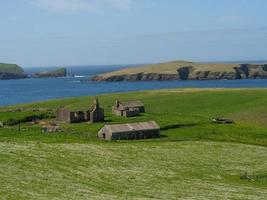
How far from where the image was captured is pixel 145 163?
66188 millimetres

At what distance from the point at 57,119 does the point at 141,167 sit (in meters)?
57.1

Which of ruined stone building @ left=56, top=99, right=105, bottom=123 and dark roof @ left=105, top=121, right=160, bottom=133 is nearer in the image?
dark roof @ left=105, top=121, right=160, bottom=133

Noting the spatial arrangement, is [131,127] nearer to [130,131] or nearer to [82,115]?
[130,131]

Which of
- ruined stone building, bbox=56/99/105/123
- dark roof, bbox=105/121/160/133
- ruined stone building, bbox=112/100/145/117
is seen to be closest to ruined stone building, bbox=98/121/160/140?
dark roof, bbox=105/121/160/133

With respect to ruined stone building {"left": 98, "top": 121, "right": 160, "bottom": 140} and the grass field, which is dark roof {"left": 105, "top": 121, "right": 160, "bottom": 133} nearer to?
ruined stone building {"left": 98, "top": 121, "right": 160, "bottom": 140}

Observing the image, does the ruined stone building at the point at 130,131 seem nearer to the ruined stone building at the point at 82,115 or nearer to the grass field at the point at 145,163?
the grass field at the point at 145,163

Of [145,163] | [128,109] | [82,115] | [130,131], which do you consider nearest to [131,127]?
[130,131]

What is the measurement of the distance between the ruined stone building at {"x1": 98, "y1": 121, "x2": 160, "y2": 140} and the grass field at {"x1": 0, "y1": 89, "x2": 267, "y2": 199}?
2061mm

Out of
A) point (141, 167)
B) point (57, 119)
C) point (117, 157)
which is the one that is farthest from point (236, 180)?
point (57, 119)

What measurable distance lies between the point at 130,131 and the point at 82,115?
25214mm

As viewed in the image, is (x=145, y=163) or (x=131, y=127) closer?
(x=145, y=163)

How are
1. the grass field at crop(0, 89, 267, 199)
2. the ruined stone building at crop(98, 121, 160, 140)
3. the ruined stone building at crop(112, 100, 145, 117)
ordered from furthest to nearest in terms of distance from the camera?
the ruined stone building at crop(112, 100, 145, 117)
the ruined stone building at crop(98, 121, 160, 140)
the grass field at crop(0, 89, 267, 199)

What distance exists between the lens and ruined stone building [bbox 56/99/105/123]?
112062mm

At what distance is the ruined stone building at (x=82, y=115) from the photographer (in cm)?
11206
